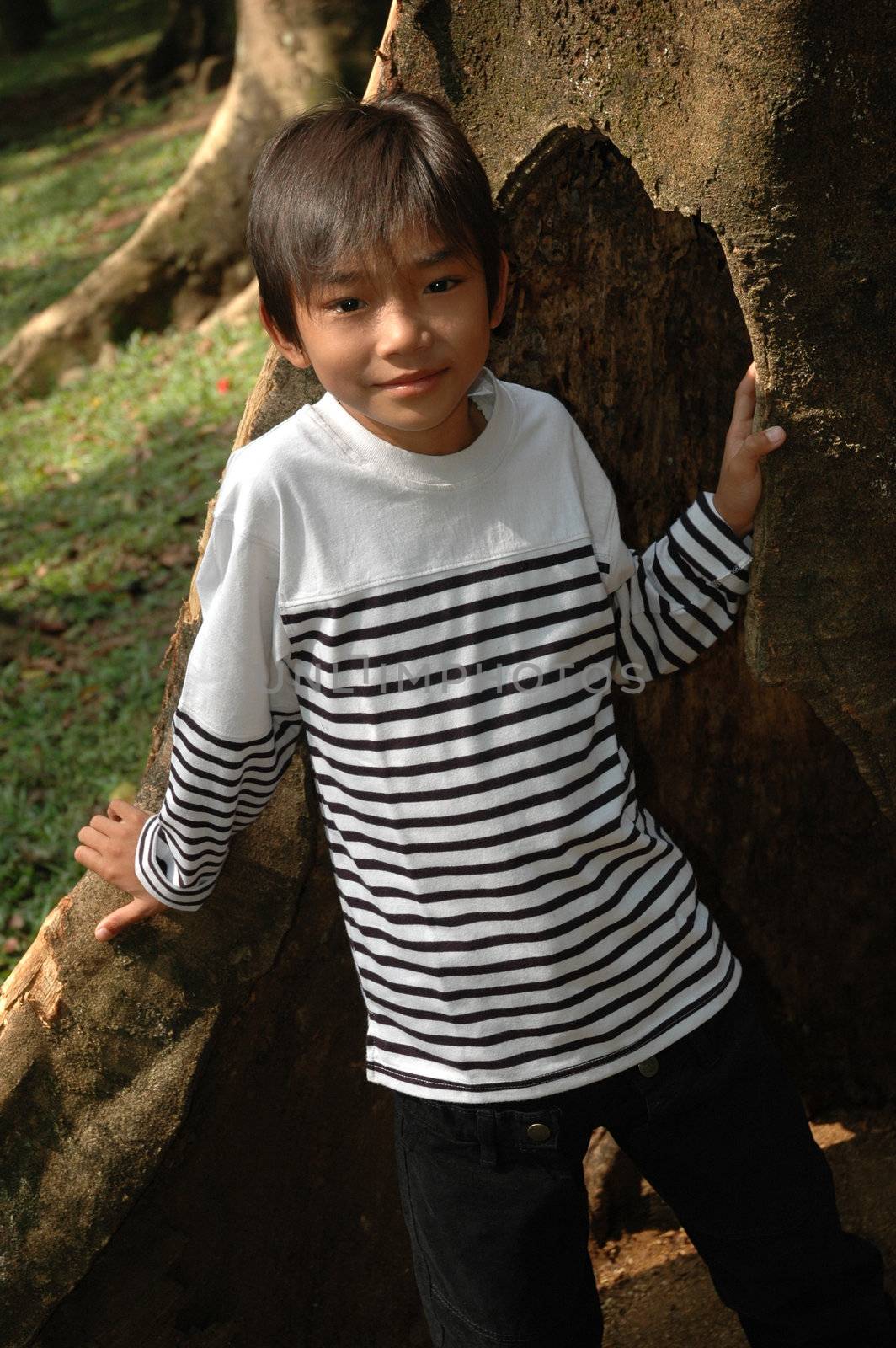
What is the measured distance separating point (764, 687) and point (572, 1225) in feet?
3.81

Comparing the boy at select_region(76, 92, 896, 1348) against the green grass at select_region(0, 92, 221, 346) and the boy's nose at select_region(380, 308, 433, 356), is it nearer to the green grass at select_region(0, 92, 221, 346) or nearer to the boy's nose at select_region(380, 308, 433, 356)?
the boy's nose at select_region(380, 308, 433, 356)

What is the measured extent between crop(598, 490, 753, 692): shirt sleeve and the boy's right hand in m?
0.82

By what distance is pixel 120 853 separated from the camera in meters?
2.26

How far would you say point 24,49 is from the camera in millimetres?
19375

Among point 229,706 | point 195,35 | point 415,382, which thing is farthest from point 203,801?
point 195,35

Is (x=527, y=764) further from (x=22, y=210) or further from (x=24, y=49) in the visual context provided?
(x=24, y=49)

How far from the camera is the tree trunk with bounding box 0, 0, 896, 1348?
1.88 meters

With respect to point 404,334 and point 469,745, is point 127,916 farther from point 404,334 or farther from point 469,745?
point 404,334

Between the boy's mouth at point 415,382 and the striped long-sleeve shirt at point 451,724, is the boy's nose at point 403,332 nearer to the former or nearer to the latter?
the boy's mouth at point 415,382

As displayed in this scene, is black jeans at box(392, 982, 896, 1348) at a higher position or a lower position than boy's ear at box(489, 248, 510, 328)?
lower

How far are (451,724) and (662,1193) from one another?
2.74 feet

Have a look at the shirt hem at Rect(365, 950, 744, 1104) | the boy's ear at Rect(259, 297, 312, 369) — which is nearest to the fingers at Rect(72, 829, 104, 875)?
the shirt hem at Rect(365, 950, 744, 1104)

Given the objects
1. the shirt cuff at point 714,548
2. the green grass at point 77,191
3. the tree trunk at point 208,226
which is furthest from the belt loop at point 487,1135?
the green grass at point 77,191

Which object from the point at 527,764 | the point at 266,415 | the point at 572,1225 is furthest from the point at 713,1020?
the point at 266,415
